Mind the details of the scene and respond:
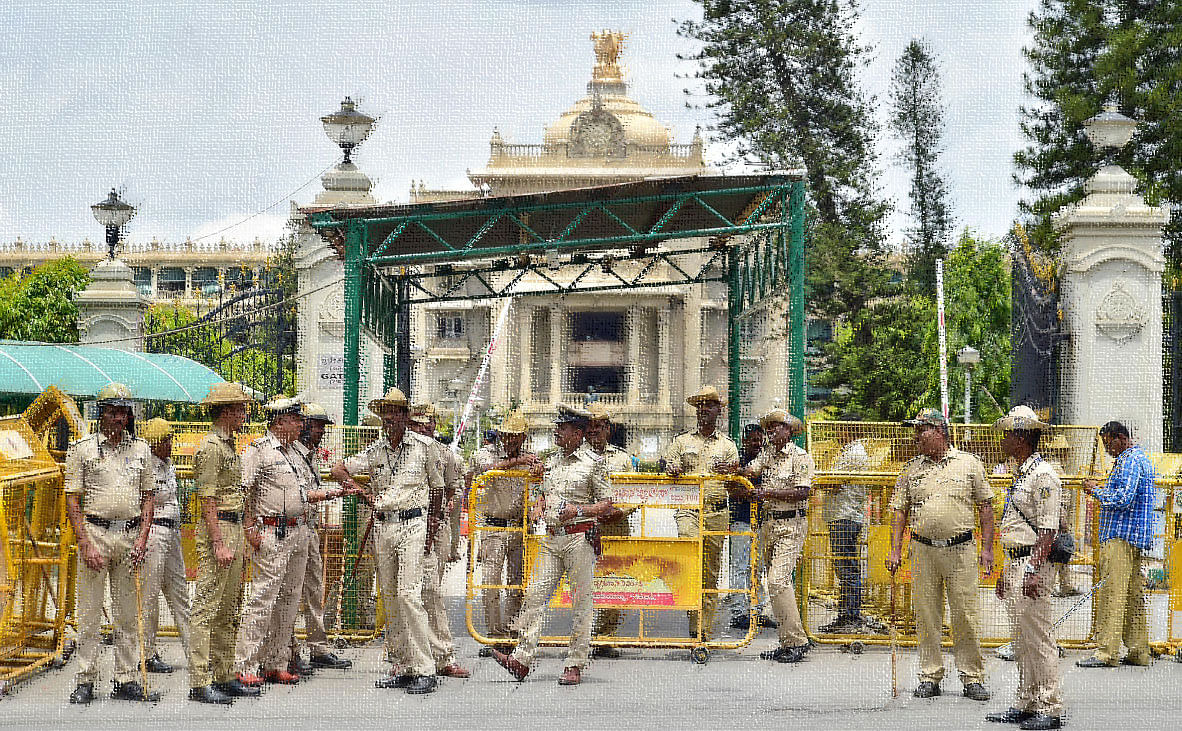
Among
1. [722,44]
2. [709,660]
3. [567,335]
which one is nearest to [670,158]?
[567,335]

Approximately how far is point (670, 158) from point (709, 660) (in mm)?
50666

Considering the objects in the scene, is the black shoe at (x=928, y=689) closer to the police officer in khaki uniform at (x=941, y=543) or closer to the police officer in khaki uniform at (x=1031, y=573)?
the police officer in khaki uniform at (x=941, y=543)

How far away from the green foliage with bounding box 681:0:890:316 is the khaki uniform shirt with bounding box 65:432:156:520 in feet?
84.2

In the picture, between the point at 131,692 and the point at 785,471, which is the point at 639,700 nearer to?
the point at 785,471

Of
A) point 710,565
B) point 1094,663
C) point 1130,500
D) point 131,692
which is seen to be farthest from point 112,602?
point 1130,500

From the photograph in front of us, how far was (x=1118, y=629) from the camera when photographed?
11.0 meters

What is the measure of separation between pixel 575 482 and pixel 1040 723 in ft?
11.9

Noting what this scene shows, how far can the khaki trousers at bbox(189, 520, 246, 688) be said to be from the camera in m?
9.57

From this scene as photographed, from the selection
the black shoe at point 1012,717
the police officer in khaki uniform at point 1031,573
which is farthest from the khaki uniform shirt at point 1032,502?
the black shoe at point 1012,717

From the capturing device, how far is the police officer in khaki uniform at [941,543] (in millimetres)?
9727

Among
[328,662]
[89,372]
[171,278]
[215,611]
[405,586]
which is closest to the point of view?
[215,611]

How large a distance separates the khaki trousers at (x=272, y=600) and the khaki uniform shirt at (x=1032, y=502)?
488 centimetres

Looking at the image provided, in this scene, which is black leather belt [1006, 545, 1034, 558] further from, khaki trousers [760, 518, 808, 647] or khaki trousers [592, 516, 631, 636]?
khaki trousers [592, 516, 631, 636]

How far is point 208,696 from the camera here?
9.46 metres
